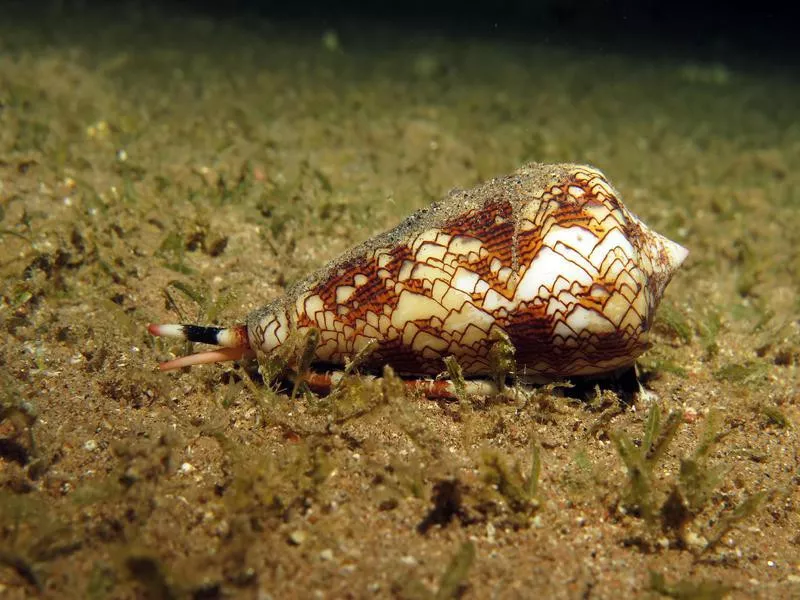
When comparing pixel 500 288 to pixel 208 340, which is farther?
pixel 208 340

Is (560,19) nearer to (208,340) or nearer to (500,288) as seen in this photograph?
(500,288)

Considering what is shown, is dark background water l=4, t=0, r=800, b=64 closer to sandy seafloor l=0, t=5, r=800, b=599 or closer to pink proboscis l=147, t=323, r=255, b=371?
sandy seafloor l=0, t=5, r=800, b=599

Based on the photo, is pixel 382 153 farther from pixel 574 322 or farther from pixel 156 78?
pixel 156 78

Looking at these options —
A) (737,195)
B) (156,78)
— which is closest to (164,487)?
(737,195)

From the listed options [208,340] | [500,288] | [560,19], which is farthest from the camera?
[560,19]

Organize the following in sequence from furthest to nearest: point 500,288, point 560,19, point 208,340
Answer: point 560,19, point 208,340, point 500,288

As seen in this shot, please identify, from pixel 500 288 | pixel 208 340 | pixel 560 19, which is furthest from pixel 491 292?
pixel 560 19
